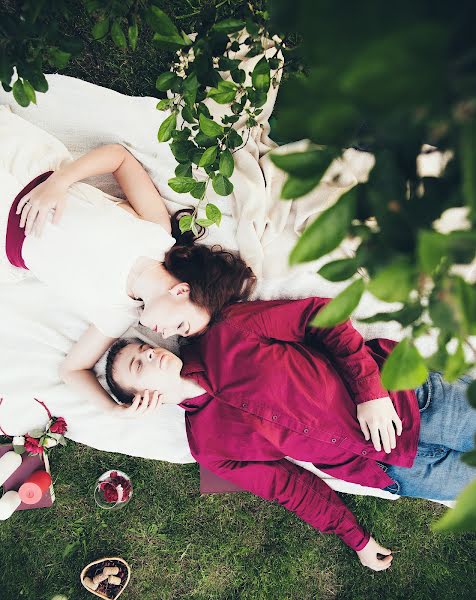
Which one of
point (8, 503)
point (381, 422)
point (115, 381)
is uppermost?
point (115, 381)

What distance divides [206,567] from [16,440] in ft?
4.04

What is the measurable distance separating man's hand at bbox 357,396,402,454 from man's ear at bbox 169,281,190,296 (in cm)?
91

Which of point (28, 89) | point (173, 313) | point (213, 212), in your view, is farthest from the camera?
point (173, 313)

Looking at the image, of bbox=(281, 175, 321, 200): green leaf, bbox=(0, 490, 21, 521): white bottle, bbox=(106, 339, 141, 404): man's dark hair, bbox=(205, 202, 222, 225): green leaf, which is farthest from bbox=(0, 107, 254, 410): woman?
bbox=(281, 175, 321, 200): green leaf

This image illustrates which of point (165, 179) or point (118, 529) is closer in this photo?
point (165, 179)

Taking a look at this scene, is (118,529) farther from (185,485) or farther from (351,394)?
(351,394)

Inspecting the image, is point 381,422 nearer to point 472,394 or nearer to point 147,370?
point 147,370

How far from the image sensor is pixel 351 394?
211 centimetres

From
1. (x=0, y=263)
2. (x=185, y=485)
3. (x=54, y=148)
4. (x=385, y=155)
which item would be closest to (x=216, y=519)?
(x=185, y=485)

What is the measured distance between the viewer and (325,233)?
533 mm

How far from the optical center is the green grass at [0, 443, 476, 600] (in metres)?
2.48

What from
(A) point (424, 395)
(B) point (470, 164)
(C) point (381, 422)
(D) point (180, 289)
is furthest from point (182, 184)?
(A) point (424, 395)

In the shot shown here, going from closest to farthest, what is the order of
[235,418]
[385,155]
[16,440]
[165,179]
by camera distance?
[385,155] → [235,418] → [165,179] → [16,440]

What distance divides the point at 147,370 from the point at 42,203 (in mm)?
843
